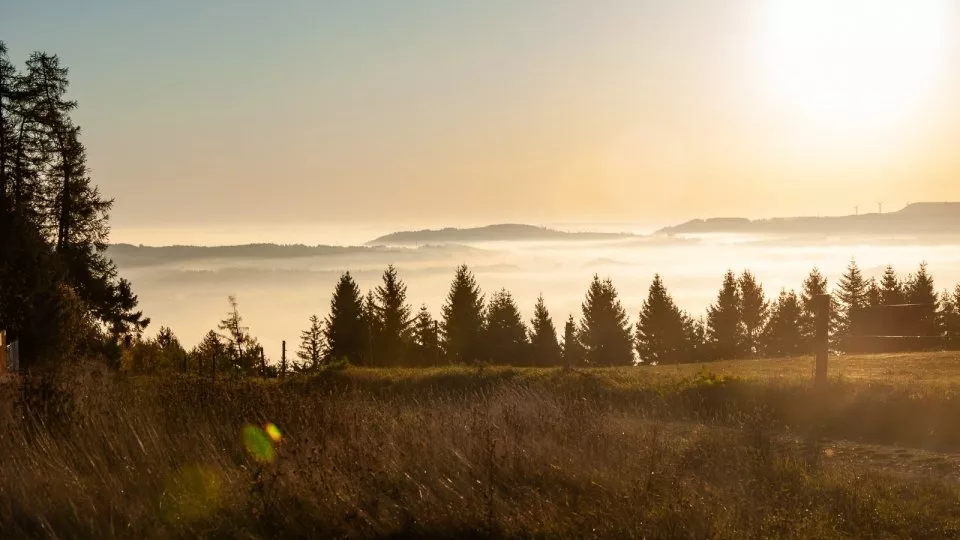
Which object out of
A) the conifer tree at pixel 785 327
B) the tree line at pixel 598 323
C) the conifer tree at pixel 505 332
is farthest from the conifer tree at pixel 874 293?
the conifer tree at pixel 505 332

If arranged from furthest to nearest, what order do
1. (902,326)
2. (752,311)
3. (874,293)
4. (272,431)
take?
1. (752,311)
2. (874,293)
3. (902,326)
4. (272,431)

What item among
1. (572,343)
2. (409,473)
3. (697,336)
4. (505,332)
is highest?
(409,473)

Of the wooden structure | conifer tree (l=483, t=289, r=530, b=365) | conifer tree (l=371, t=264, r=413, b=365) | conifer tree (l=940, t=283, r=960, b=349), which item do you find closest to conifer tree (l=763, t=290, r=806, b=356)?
conifer tree (l=940, t=283, r=960, b=349)

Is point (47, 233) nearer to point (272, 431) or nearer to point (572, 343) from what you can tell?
point (272, 431)

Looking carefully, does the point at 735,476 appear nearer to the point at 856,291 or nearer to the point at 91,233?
the point at 91,233

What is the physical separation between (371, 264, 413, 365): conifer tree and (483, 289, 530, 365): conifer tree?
806cm

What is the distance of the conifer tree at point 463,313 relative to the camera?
89.8 metres

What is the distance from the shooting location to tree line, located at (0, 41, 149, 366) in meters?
33.1

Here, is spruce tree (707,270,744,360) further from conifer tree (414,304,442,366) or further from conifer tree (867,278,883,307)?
conifer tree (414,304,442,366)

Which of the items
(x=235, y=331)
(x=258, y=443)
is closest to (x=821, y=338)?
(x=258, y=443)

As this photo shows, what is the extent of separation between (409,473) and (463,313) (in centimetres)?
8257

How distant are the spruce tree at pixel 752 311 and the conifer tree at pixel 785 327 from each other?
164cm

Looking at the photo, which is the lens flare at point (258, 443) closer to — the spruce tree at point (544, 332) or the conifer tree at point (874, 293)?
the spruce tree at point (544, 332)

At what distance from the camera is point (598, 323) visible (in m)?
101
